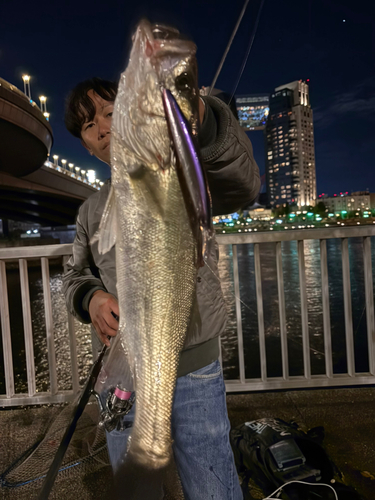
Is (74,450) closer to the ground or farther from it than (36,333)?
farther from it

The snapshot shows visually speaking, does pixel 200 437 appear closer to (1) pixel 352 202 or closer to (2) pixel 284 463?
(2) pixel 284 463

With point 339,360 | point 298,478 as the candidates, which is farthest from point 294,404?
point 339,360

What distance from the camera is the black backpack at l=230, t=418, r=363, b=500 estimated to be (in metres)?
2.13

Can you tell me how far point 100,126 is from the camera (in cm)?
146

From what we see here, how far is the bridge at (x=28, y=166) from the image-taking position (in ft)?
64.9

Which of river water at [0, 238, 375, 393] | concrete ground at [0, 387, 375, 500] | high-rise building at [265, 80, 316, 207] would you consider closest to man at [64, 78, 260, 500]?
concrete ground at [0, 387, 375, 500]

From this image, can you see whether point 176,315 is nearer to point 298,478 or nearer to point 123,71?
point 123,71

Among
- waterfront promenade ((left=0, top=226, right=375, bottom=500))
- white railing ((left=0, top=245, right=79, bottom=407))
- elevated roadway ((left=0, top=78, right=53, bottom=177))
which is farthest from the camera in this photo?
elevated roadway ((left=0, top=78, right=53, bottom=177))

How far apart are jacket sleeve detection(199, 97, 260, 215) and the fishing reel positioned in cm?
84

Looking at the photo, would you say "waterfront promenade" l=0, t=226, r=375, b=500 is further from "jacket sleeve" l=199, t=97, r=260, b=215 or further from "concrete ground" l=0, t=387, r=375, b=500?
"jacket sleeve" l=199, t=97, r=260, b=215

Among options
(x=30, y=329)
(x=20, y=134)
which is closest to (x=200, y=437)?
(x=30, y=329)

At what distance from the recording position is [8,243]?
2703 centimetres

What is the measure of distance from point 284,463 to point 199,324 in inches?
62.7

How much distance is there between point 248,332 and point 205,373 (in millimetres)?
8528
